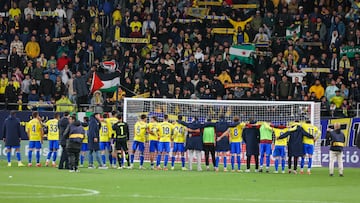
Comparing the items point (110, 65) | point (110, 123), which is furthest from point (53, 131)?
point (110, 65)

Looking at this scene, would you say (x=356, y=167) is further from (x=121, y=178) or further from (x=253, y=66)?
(x=121, y=178)

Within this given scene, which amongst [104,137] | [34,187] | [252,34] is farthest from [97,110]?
[34,187]

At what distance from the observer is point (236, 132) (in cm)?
3656

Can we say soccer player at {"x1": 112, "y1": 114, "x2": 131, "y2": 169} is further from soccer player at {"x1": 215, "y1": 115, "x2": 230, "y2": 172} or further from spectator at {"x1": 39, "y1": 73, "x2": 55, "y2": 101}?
spectator at {"x1": 39, "y1": 73, "x2": 55, "y2": 101}

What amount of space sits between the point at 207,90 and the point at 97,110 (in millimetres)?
4777

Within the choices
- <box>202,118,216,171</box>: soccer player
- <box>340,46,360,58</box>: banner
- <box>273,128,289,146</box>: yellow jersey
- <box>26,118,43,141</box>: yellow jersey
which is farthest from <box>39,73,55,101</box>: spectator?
<box>340,46,360,58</box>: banner

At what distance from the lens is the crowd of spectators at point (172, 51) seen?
140ft

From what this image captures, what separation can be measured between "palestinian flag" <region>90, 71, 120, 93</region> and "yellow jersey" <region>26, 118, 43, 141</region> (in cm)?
599

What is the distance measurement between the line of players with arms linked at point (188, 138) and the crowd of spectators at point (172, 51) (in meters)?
5.31

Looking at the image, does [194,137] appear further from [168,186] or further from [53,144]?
[168,186]

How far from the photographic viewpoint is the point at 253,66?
45.5 m

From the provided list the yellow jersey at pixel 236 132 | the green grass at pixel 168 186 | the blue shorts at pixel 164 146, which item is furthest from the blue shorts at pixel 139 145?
the yellow jersey at pixel 236 132

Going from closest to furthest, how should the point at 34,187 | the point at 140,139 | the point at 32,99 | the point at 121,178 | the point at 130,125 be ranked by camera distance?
the point at 34,187 < the point at 121,178 < the point at 140,139 < the point at 130,125 < the point at 32,99

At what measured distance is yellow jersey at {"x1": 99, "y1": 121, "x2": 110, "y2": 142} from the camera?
1457 inches
